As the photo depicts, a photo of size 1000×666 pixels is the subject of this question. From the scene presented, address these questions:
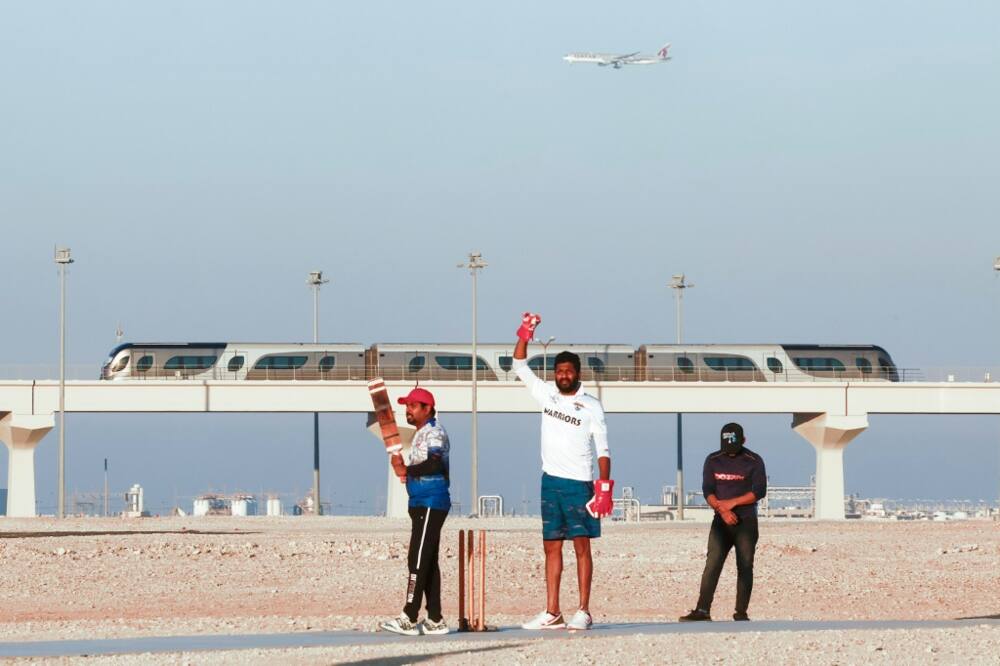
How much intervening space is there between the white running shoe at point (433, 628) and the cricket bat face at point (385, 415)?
1.37 metres

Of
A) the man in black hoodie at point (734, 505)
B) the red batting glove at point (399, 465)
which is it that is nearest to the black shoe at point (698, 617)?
the man in black hoodie at point (734, 505)

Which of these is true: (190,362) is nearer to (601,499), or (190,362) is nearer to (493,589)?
(493,589)

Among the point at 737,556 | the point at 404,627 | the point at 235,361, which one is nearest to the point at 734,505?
the point at 737,556

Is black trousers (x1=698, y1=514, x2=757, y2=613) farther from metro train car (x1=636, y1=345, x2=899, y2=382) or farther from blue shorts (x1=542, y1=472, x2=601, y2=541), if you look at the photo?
metro train car (x1=636, y1=345, x2=899, y2=382)

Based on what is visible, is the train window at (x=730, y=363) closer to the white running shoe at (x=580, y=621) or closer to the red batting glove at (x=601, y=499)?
the white running shoe at (x=580, y=621)

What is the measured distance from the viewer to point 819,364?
65.4 m

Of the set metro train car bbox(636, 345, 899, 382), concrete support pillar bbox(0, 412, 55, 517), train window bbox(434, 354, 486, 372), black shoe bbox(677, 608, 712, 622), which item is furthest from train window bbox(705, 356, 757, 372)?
black shoe bbox(677, 608, 712, 622)

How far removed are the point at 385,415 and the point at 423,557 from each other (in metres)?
1.29

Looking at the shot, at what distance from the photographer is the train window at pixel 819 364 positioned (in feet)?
214

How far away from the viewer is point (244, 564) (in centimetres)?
2570

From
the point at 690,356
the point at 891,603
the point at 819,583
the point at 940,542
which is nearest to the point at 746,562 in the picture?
the point at 891,603

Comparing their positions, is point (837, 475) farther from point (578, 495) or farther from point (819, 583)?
point (578, 495)

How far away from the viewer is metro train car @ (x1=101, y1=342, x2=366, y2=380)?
63344mm

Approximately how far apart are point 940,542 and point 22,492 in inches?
1380
